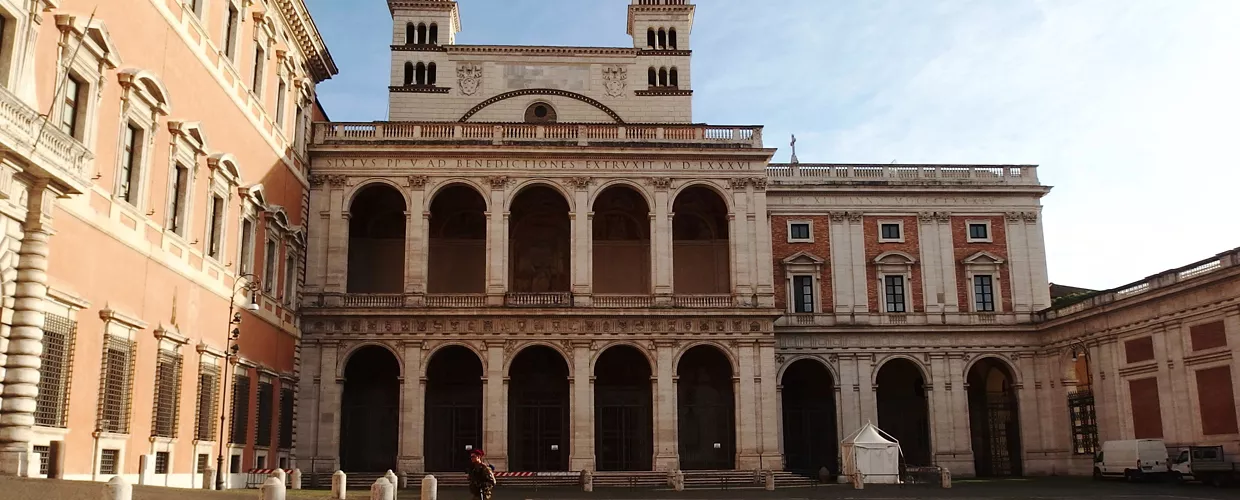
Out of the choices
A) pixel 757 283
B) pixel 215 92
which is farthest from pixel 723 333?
pixel 215 92

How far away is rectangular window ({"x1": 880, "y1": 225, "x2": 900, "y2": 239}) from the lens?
135 feet

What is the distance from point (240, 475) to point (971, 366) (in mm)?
27301

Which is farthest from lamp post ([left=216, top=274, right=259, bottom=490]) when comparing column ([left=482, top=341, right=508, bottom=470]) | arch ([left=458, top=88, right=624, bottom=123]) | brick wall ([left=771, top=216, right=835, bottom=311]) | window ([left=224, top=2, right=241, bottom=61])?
brick wall ([left=771, top=216, right=835, bottom=311])

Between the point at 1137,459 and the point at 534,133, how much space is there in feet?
72.2

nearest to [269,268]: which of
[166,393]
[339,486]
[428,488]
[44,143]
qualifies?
[166,393]

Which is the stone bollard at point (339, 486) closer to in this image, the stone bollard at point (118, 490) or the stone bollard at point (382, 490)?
the stone bollard at point (382, 490)

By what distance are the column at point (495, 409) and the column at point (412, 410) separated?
2040 mm

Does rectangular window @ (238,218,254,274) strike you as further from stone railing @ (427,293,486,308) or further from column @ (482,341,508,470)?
column @ (482,341,508,470)

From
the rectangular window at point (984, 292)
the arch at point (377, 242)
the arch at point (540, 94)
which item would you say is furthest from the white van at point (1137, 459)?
the arch at point (377, 242)

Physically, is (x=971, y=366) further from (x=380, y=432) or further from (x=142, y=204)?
(x=142, y=204)

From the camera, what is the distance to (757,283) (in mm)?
35281

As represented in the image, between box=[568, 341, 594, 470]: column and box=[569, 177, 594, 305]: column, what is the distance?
1723 mm

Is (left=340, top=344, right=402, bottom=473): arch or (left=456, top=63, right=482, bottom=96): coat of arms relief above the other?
(left=456, top=63, right=482, bottom=96): coat of arms relief

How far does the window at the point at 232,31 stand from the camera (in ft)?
87.0
